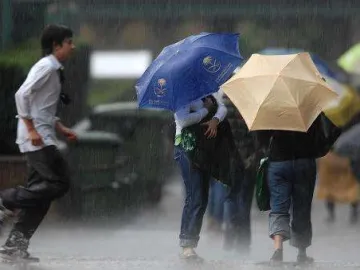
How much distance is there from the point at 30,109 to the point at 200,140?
1222 millimetres

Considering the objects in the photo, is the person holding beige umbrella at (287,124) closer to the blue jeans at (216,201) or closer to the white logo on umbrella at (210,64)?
the white logo on umbrella at (210,64)

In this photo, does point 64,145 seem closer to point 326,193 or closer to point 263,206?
point 326,193

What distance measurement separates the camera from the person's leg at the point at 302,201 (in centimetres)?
968

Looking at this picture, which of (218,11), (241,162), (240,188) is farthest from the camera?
(218,11)

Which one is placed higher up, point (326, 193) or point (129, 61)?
point (129, 61)

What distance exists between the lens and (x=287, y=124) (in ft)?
30.7

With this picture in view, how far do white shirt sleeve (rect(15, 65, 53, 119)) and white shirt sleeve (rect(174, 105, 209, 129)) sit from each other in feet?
3.16

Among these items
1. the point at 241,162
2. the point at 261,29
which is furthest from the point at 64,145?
the point at 241,162

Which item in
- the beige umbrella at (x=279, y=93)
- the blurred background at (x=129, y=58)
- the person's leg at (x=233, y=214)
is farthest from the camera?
the blurred background at (x=129, y=58)

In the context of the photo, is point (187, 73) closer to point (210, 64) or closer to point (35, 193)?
point (210, 64)

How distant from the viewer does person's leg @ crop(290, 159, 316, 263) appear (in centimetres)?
968

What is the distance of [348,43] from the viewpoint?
48.7 feet

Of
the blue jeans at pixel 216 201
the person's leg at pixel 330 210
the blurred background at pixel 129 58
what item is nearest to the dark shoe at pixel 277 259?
the blue jeans at pixel 216 201

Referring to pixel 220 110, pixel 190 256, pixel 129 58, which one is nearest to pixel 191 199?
pixel 190 256
